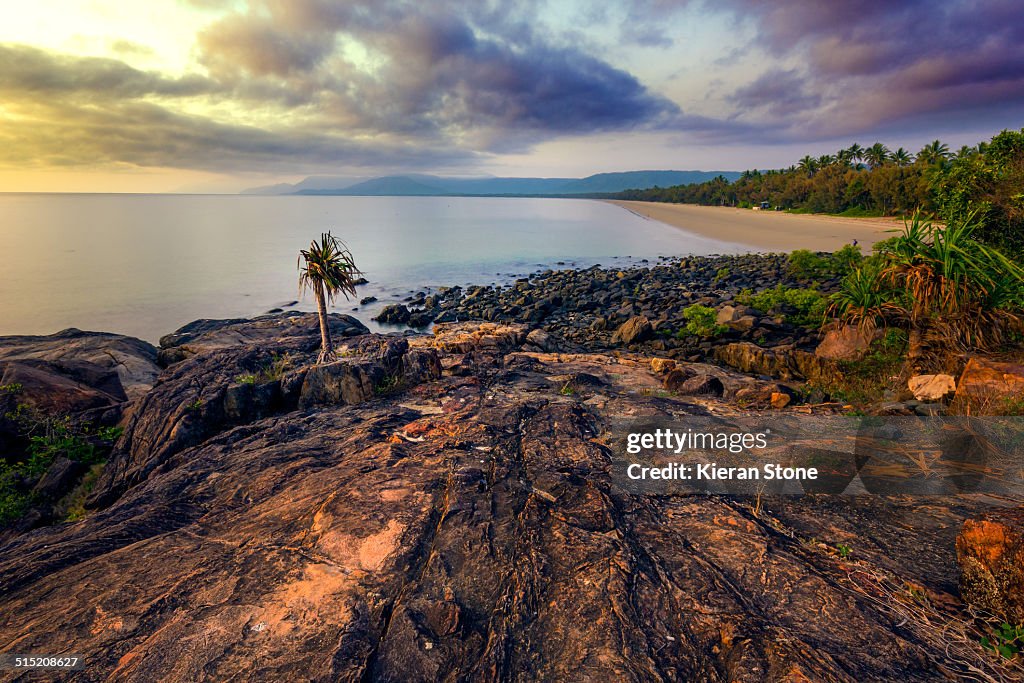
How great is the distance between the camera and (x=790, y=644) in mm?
3975

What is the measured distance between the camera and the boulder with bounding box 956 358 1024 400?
845 cm

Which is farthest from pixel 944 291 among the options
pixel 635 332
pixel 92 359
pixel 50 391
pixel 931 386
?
pixel 92 359

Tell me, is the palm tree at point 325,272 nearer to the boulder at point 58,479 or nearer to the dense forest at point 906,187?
the boulder at point 58,479

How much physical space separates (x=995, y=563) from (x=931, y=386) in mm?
8201

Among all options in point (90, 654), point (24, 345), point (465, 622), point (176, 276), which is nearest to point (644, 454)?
point (465, 622)

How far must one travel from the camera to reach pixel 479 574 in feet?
16.6

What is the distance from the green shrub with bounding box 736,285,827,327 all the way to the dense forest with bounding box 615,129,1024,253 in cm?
536

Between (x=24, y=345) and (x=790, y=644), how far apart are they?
31.6 metres

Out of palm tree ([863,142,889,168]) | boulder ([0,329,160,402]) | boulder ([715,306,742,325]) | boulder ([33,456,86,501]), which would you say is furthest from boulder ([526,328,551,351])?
palm tree ([863,142,889,168])

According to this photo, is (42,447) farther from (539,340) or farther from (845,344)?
(845,344)

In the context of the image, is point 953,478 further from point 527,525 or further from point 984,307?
point 984,307

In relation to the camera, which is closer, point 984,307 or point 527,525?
point 527,525

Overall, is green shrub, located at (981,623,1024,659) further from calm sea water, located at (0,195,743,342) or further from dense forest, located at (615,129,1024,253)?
calm sea water, located at (0,195,743,342)

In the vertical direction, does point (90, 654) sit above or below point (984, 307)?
below
